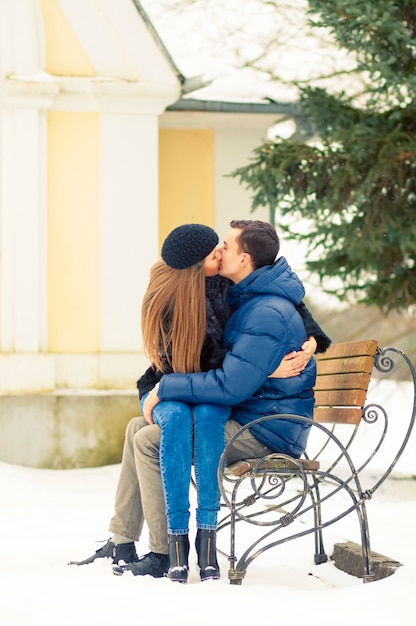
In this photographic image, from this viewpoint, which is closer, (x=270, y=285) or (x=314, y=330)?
(x=270, y=285)

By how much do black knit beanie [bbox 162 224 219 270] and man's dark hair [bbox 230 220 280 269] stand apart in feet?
0.48

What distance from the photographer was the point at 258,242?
403cm

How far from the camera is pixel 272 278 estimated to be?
396cm

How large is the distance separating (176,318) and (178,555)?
0.90 m

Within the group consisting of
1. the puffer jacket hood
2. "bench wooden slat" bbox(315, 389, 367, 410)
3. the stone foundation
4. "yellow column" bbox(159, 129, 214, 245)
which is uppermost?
"yellow column" bbox(159, 129, 214, 245)

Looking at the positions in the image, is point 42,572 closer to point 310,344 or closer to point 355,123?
point 310,344

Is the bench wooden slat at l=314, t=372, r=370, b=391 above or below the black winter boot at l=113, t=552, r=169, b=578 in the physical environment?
above

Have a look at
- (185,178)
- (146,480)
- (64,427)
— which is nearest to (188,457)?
(146,480)

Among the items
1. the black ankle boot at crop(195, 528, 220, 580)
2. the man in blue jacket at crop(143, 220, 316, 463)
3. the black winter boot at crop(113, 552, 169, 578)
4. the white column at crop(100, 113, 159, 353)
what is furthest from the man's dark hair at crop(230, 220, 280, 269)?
the white column at crop(100, 113, 159, 353)

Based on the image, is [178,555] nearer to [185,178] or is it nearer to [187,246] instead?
[187,246]

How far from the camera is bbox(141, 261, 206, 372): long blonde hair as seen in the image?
3898mm

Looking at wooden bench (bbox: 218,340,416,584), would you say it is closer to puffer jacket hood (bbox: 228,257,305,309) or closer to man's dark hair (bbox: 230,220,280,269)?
puffer jacket hood (bbox: 228,257,305,309)

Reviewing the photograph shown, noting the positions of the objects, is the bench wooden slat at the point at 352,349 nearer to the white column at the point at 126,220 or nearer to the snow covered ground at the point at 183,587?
the snow covered ground at the point at 183,587

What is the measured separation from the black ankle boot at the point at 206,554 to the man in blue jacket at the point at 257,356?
0.33 metres
